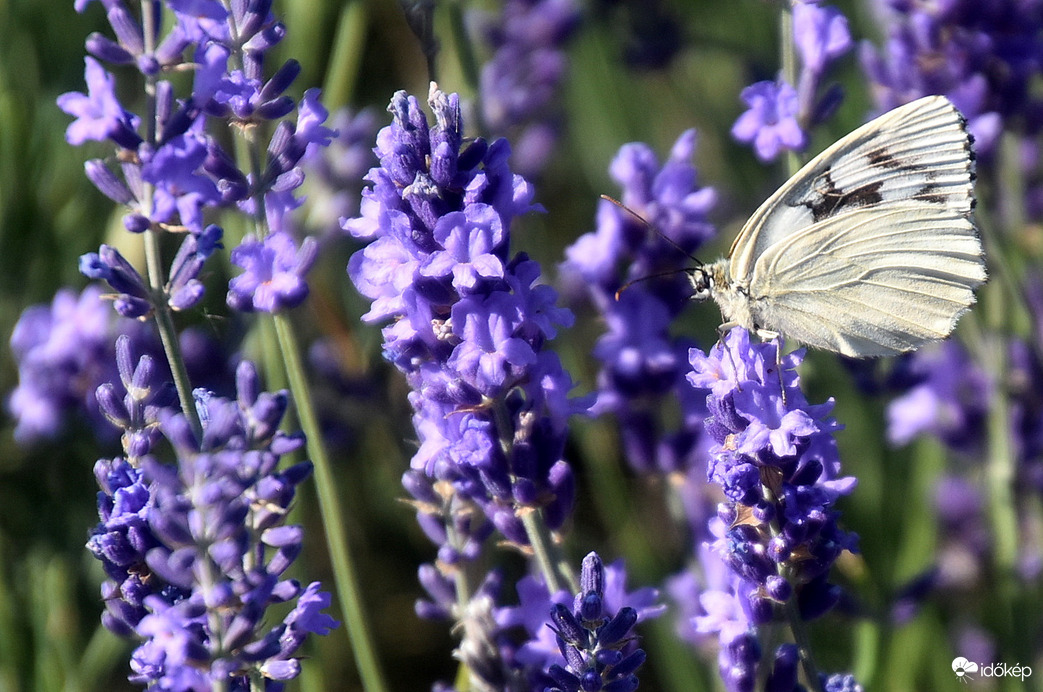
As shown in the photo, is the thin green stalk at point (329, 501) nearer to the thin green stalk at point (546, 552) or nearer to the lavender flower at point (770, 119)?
the thin green stalk at point (546, 552)

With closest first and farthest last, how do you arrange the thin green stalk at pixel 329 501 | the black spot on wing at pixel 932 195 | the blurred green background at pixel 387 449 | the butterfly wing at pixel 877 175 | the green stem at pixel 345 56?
the thin green stalk at pixel 329 501 → the butterfly wing at pixel 877 175 → the black spot on wing at pixel 932 195 → the blurred green background at pixel 387 449 → the green stem at pixel 345 56

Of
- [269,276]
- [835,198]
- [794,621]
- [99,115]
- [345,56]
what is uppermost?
[345,56]

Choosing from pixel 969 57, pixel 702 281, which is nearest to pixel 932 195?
pixel 702 281

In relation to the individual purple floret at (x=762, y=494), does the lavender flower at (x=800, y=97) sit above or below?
above

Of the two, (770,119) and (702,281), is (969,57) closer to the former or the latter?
(770,119)

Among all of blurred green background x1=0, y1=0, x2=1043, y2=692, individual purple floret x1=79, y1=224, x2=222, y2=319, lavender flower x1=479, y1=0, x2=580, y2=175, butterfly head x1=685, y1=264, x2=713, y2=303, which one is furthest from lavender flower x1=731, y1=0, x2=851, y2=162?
lavender flower x1=479, y1=0, x2=580, y2=175

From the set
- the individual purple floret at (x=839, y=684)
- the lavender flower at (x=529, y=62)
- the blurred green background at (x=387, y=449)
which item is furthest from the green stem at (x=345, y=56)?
the individual purple floret at (x=839, y=684)
